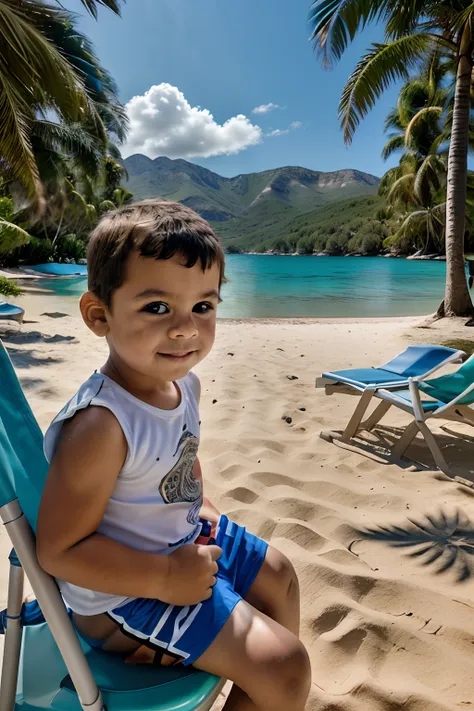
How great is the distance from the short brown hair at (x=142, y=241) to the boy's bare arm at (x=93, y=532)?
321 millimetres

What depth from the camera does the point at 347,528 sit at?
2234 millimetres

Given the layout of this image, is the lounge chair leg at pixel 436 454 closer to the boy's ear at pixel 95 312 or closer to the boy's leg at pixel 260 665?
the boy's leg at pixel 260 665

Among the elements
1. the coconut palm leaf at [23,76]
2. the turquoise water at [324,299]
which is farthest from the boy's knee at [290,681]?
the turquoise water at [324,299]

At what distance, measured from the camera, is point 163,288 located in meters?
1.05

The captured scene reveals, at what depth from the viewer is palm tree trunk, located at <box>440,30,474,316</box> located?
29.1ft

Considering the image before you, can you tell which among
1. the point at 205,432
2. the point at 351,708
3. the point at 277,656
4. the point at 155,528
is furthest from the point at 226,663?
the point at 205,432

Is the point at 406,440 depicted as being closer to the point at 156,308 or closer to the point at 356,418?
the point at 356,418

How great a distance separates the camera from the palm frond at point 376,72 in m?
8.84

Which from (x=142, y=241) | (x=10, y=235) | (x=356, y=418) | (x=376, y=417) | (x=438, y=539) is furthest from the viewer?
(x=10, y=235)

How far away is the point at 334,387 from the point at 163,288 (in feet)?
9.16

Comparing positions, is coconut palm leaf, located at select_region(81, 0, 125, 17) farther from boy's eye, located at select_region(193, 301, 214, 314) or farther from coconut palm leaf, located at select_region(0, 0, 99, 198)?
boy's eye, located at select_region(193, 301, 214, 314)

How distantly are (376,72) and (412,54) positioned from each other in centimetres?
87

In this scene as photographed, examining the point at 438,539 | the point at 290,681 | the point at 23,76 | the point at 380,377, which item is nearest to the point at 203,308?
the point at 290,681

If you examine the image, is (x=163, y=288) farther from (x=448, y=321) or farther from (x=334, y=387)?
(x=448, y=321)
